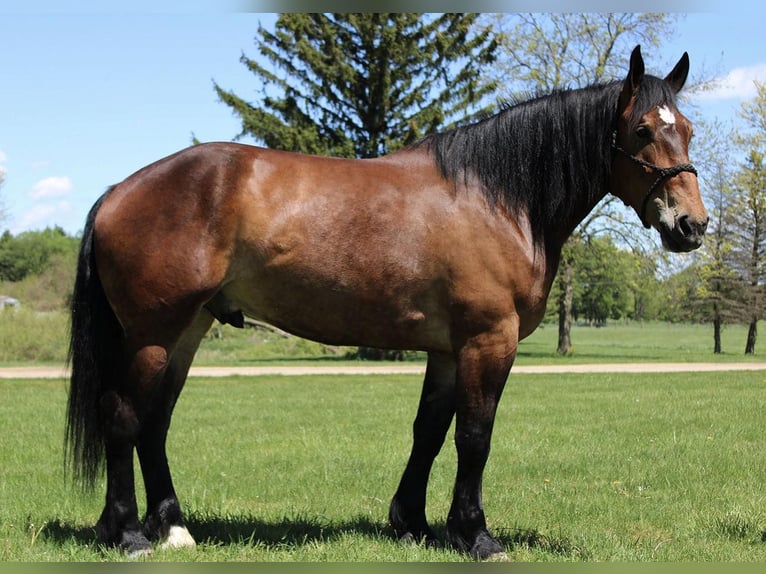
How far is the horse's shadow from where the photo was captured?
4742mm

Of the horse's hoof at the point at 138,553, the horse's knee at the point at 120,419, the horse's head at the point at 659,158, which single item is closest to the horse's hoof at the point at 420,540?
the horse's hoof at the point at 138,553

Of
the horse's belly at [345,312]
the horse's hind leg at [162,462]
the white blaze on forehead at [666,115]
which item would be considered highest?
the white blaze on forehead at [666,115]

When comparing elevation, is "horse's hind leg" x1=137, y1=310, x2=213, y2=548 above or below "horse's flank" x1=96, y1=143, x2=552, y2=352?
below

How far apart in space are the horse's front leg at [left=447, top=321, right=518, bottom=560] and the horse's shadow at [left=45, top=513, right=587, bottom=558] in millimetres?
344

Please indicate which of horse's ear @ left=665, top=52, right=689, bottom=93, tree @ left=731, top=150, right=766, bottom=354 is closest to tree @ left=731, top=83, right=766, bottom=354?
tree @ left=731, top=150, right=766, bottom=354

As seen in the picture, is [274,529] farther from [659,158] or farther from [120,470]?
[659,158]

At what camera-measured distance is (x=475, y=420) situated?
4496mm

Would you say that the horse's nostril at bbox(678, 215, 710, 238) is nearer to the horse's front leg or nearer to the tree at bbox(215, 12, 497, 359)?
the horse's front leg

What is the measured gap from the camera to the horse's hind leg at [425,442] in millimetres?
4953

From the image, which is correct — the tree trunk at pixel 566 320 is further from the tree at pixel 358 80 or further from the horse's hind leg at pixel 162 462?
the horse's hind leg at pixel 162 462

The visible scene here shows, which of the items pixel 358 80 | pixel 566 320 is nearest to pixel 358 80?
pixel 358 80

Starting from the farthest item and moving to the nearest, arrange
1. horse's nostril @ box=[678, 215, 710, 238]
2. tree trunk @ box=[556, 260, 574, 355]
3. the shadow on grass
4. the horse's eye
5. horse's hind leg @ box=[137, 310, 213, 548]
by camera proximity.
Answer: tree trunk @ box=[556, 260, 574, 355]
the shadow on grass
horse's hind leg @ box=[137, 310, 213, 548]
the horse's eye
horse's nostril @ box=[678, 215, 710, 238]

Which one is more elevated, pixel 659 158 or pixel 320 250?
pixel 659 158

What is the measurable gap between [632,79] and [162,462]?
11.7ft
